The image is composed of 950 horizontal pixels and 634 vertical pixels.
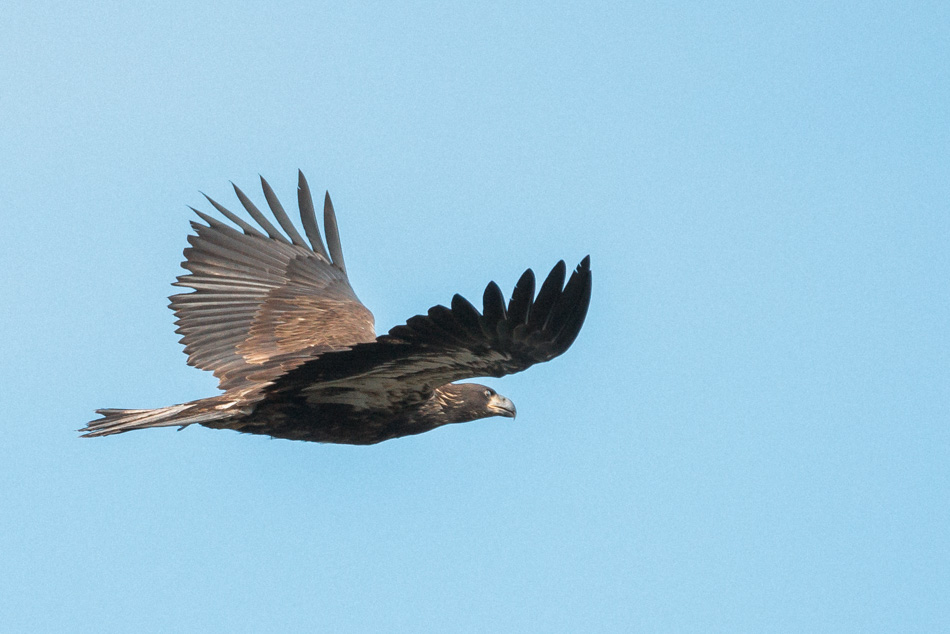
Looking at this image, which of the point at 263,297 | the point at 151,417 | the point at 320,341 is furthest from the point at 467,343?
the point at 263,297

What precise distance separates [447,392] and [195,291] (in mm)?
2350

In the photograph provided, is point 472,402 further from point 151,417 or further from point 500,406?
point 151,417

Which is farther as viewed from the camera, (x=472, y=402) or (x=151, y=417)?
(x=472, y=402)

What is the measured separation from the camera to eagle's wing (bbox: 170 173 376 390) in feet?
28.6

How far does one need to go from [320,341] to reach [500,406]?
1358 mm

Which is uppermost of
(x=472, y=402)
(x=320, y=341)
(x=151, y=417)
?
(x=320, y=341)

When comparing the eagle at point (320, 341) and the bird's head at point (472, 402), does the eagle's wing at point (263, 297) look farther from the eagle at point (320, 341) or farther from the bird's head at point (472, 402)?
the bird's head at point (472, 402)

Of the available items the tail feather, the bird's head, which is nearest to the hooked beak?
the bird's head

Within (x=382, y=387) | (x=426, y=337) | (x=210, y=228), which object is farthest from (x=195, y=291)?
(x=426, y=337)

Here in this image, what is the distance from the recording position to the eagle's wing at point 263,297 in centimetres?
873

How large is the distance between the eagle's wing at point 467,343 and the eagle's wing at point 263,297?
106 centimetres

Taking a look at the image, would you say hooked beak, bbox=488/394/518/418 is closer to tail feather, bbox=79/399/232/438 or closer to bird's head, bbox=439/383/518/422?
bird's head, bbox=439/383/518/422

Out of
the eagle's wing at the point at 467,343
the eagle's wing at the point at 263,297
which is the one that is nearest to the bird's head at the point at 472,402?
the eagle's wing at the point at 467,343

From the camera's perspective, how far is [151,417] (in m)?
7.46
